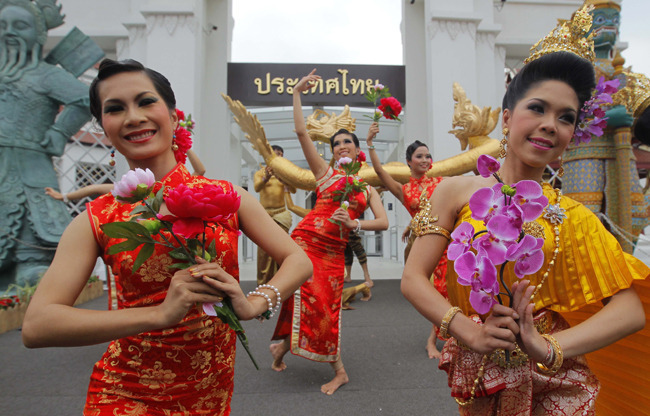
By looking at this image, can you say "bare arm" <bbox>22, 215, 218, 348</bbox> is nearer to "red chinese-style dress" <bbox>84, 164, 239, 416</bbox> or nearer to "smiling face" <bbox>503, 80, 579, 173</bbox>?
"red chinese-style dress" <bbox>84, 164, 239, 416</bbox>

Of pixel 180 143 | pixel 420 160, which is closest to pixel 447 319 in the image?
pixel 180 143

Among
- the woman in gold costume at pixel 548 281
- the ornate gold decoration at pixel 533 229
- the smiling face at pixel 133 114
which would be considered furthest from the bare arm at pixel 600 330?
the smiling face at pixel 133 114

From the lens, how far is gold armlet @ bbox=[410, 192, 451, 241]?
1.13m

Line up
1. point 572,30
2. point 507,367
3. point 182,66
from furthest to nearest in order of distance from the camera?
point 182,66, point 572,30, point 507,367

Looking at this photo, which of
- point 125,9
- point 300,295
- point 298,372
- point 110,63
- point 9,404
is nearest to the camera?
point 110,63

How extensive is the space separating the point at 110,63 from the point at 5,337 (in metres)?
3.84

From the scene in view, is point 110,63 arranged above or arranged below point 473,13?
below

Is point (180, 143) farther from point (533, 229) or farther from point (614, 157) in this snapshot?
point (614, 157)

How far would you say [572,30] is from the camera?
4.46 ft

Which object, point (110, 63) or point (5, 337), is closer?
point (110, 63)

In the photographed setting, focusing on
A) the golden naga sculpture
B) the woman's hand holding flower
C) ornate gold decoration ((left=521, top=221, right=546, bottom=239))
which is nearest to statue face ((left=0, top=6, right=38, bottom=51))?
the golden naga sculpture

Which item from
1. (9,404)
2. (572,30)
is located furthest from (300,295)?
(572,30)

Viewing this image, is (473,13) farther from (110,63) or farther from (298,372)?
(110,63)

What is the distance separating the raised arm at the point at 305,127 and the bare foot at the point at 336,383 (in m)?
1.26
